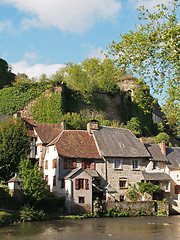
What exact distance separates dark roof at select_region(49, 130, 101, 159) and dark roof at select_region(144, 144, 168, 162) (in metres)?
6.70

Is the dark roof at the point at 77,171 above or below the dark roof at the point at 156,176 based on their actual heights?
above

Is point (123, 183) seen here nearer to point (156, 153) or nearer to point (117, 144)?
point (117, 144)

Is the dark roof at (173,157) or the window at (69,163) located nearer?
the window at (69,163)

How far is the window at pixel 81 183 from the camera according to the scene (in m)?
32.0

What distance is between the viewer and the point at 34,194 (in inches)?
1140

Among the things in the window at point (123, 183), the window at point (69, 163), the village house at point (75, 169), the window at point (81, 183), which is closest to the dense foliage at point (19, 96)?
the village house at point (75, 169)

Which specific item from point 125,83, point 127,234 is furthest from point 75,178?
point 125,83

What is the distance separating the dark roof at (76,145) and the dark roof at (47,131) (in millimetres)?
2717

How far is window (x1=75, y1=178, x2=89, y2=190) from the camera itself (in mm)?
32031

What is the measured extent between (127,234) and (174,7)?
1446 centimetres

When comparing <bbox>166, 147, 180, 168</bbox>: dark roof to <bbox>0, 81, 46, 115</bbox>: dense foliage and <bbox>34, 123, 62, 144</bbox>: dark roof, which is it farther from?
<bbox>0, 81, 46, 115</bbox>: dense foliage

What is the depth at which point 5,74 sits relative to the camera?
2354 inches

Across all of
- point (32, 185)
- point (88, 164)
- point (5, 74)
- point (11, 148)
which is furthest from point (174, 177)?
point (5, 74)

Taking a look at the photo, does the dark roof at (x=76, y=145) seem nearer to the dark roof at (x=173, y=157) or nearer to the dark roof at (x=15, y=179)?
the dark roof at (x=15, y=179)
